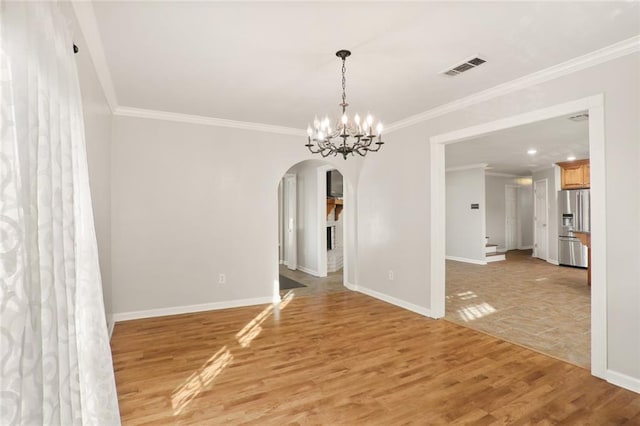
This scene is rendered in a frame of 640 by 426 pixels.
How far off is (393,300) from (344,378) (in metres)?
2.45

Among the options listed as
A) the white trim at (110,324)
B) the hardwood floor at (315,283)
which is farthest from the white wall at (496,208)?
the white trim at (110,324)

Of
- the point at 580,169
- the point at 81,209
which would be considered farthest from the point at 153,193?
the point at 580,169

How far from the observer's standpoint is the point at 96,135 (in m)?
2.96

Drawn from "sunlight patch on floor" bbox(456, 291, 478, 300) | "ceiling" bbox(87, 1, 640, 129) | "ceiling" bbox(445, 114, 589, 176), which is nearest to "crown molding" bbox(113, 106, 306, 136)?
"ceiling" bbox(87, 1, 640, 129)

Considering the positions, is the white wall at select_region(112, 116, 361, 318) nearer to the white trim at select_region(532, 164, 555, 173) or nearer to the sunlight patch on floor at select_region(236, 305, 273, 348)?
the sunlight patch on floor at select_region(236, 305, 273, 348)

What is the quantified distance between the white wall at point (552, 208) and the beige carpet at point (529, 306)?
0.96m

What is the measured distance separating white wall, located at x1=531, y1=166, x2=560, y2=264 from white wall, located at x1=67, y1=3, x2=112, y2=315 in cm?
1005

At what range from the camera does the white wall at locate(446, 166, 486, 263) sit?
8719 millimetres

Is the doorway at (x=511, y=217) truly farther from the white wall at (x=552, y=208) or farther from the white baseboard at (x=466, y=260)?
the white baseboard at (x=466, y=260)

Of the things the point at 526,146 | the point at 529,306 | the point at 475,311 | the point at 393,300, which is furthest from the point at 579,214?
the point at 393,300

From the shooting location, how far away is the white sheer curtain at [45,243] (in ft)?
3.32

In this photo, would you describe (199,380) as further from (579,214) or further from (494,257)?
(579,214)

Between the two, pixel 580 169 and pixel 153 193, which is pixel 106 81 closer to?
pixel 153 193

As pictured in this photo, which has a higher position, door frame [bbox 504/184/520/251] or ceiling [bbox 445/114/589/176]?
ceiling [bbox 445/114/589/176]
